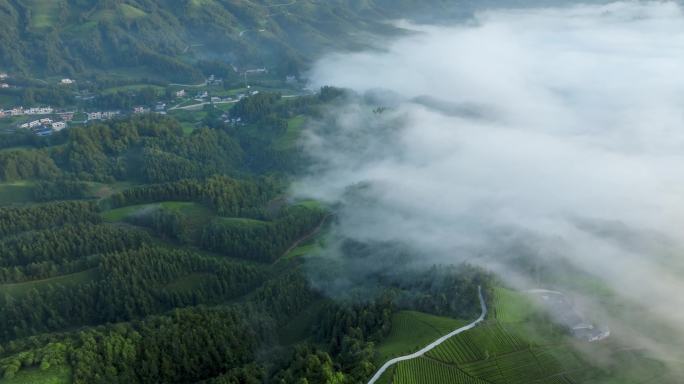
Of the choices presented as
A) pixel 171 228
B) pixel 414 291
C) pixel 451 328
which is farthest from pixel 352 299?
pixel 171 228

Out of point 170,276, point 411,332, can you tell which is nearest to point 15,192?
point 170,276

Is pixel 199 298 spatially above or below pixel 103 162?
below

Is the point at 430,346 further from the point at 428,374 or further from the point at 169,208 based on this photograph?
the point at 169,208

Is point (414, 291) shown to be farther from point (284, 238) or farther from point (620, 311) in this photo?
point (284, 238)

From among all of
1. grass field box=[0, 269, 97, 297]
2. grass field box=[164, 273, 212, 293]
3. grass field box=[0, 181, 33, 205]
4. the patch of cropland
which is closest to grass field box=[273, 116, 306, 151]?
grass field box=[0, 181, 33, 205]

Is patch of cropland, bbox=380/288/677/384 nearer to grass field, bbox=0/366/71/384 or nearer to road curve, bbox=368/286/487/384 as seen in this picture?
road curve, bbox=368/286/487/384

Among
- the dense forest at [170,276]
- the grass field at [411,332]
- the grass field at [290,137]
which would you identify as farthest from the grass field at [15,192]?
the grass field at [411,332]

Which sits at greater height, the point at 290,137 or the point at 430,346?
the point at 290,137
